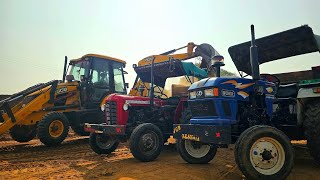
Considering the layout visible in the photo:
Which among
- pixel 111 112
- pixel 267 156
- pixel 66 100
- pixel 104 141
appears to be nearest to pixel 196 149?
pixel 267 156

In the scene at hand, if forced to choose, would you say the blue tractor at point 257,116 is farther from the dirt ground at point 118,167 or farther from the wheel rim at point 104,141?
the wheel rim at point 104,141

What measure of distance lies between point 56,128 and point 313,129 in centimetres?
716

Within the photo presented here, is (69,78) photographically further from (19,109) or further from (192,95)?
(192,95)

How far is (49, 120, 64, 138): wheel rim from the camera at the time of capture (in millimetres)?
8793

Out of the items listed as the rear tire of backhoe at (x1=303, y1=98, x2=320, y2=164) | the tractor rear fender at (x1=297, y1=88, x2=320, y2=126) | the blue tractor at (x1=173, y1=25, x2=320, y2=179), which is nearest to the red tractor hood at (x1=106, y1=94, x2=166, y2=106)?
the blue tractor at (x1=173, y1=25, x2=320, y2=179)

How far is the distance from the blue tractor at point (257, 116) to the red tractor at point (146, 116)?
0.92 meters

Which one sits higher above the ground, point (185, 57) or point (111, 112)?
point (185, 57)

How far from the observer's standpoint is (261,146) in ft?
13.3

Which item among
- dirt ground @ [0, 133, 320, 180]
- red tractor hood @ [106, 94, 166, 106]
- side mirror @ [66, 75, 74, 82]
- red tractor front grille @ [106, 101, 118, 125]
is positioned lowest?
dirt ground @ [0, 133, 320, 180]

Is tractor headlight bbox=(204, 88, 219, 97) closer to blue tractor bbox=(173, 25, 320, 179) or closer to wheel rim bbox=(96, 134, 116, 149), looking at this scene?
blue tractor bbox=(173, 25, 320, 179)

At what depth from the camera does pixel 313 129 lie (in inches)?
183

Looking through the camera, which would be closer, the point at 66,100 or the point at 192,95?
the point at 192,95

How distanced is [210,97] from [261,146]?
1.21 meters

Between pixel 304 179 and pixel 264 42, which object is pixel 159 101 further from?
pixel 304 179
